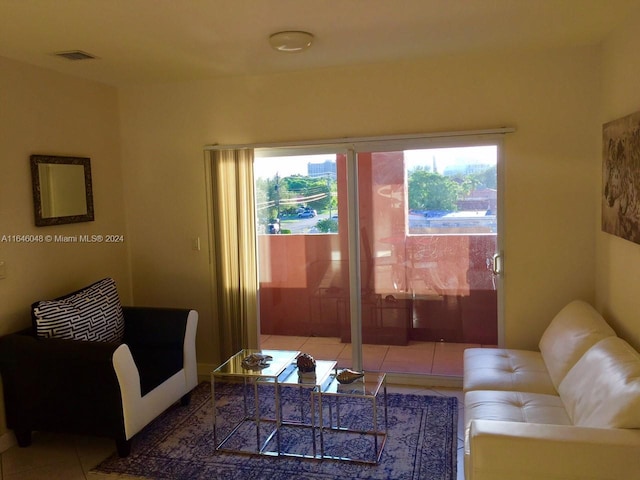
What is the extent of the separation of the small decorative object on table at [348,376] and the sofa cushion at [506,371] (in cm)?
65

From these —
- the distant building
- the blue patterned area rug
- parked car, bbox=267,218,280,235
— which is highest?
the distant building

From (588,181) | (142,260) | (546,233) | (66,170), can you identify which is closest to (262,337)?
(142,260)

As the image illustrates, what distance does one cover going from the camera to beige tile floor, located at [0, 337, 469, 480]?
3225 mm

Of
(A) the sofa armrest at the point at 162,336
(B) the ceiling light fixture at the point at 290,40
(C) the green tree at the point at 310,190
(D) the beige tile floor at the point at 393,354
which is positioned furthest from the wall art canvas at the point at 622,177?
(A) the sofa armrest at the point at 162,336

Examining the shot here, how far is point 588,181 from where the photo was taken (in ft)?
12.5

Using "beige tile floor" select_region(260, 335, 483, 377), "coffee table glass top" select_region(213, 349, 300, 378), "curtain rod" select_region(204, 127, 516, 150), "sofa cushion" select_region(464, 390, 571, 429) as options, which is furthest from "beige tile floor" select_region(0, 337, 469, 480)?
"curtain rod" select_region(204, 127, 516, 150)

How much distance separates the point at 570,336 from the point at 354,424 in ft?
4.87

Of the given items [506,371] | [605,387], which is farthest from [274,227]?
[605,387]

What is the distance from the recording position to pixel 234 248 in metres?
4.51

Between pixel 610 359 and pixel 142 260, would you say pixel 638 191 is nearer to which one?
pixel 610 359

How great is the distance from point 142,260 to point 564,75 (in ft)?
12.1

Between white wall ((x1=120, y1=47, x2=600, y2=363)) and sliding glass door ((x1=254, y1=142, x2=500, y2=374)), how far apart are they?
20 cm

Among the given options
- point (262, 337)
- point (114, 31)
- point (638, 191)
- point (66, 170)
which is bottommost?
point (262, 337)

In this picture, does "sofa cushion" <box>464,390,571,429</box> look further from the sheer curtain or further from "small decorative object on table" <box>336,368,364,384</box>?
the sheer curtain
